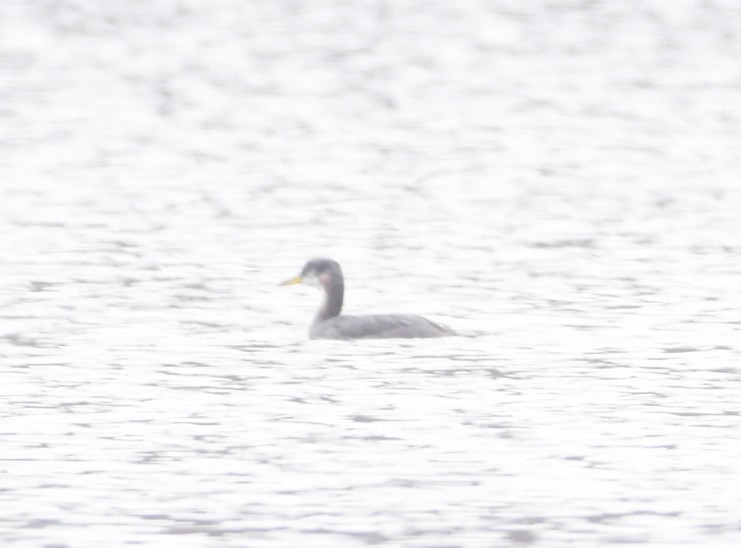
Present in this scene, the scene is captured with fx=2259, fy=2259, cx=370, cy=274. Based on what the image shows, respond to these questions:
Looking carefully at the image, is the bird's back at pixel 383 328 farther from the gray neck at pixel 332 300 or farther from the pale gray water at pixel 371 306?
the gray neck at pixel 332 300

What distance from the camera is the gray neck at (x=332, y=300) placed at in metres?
21.0

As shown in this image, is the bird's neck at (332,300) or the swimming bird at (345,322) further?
the bird's neck at (332,300)

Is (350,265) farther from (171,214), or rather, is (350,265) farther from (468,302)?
(171,214)

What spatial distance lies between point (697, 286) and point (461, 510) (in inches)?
401

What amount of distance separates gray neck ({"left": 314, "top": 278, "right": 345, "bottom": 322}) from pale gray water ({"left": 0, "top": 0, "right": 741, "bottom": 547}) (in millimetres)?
317

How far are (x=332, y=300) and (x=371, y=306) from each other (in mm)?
1744

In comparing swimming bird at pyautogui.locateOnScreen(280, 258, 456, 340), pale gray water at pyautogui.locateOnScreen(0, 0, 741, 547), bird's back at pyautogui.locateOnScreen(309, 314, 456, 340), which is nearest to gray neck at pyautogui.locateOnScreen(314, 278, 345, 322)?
swimming bird at pyautogui.locateOnScreen(280, 258, 456, 340)

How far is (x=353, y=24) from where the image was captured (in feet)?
210

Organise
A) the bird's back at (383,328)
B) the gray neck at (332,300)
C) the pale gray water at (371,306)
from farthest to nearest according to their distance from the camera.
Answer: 1. the gray neck at (332,300)
2. the bird's back at (383,328)
3. the pale gray water at (371,306)

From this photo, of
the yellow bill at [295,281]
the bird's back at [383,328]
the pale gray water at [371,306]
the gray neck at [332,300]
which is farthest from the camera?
the yellow bill at [295,281]

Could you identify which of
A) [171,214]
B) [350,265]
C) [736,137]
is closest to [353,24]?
[736,137]

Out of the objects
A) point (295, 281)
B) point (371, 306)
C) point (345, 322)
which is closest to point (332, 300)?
point (345, 322)

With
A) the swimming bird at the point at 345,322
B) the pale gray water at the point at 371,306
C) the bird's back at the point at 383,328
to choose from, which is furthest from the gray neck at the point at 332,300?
the bird's back at the point at 383,328

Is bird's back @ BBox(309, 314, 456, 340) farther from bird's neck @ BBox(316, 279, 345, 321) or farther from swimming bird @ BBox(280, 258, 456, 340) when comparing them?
bird's neck @ BBox(316, 279, 345, 321)
